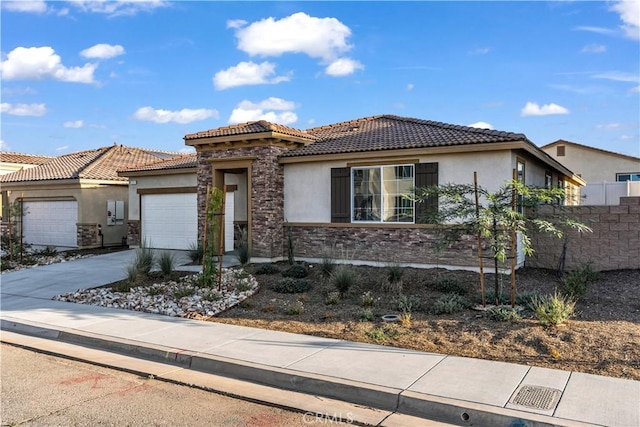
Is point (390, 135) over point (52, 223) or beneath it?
over

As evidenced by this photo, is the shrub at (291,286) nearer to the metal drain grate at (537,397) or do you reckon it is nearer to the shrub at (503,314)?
the shrub at (503,314)

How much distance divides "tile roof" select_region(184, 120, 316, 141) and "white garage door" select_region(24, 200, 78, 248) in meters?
9.13

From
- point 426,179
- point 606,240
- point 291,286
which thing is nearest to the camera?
point 291,286

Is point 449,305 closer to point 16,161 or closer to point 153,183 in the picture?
point 153,183

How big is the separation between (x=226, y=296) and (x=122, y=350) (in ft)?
10.9

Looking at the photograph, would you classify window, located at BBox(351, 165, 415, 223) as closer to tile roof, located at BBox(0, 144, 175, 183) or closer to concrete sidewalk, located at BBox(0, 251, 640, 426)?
concrete sidewalk, located at BBox(0, 251, 640, 426)

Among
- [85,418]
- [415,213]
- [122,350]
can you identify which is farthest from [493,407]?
[415,213]

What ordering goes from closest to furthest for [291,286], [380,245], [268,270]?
[291,286], [268,270], [380,245]

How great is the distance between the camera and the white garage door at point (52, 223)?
2289 centimetres

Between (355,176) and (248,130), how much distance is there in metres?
3.62

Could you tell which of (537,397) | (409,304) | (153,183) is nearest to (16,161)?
(153,183)

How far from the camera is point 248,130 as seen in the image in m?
15.9

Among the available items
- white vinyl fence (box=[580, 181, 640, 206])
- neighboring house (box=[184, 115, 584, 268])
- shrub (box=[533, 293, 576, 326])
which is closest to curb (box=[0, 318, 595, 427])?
shrub (box=[533, 293, 576, 326])

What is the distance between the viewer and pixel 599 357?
682cm
